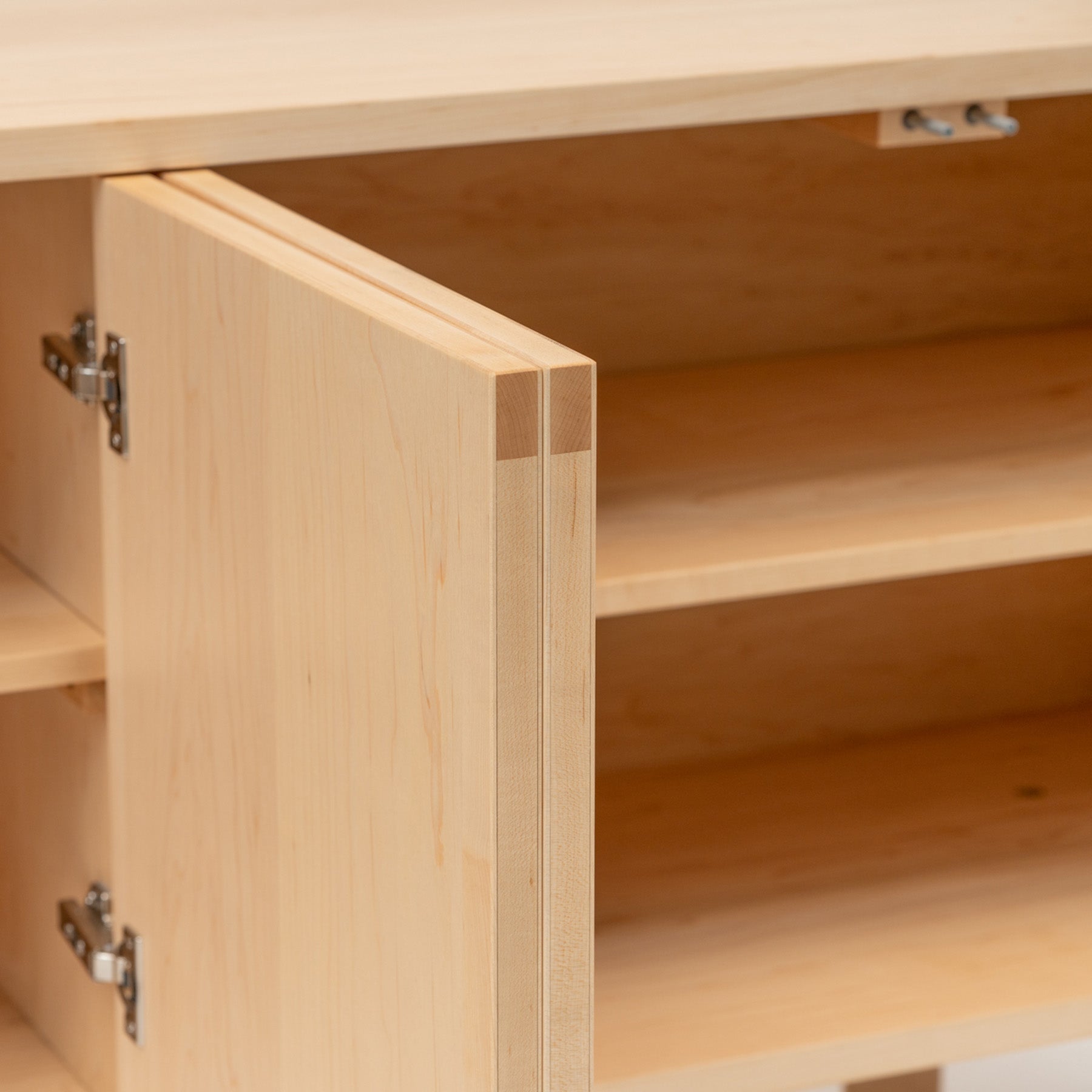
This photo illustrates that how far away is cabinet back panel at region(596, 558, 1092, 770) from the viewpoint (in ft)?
4.35

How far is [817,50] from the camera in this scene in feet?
2.96

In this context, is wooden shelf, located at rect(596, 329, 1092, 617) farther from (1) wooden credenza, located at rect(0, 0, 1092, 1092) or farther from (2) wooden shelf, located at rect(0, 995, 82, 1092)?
(2) wooden shelf, located at rect(0, 995, 82, 1092)

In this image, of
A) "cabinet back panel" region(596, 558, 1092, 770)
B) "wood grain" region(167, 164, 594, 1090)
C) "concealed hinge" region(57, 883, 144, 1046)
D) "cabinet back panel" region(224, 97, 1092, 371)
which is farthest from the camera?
"cabinet back panel" region(596, 558, 1092, 770)

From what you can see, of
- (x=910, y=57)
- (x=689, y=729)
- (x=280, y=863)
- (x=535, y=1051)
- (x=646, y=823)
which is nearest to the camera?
(x=535, y=1051)

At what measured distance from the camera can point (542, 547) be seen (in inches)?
23.3

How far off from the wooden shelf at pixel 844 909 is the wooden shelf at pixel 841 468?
19 centimetres

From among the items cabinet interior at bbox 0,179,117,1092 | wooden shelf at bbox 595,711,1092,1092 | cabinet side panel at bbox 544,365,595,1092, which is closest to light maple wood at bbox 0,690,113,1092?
cabinet interior at bbox 0,179,117,1092

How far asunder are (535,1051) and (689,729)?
712 millimetres

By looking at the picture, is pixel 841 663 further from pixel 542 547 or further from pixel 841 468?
pixel 542 547

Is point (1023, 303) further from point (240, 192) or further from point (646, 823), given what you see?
point (240, 192)

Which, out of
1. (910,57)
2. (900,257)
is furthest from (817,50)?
(900,257)

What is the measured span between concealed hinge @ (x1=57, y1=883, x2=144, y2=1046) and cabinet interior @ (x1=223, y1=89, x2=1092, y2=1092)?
223 millimetres

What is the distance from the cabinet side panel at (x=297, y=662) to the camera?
0.61 m

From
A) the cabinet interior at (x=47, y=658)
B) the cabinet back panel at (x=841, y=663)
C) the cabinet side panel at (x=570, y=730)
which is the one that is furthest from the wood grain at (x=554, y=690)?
the cabinet back panel at (x=841, y=663)
